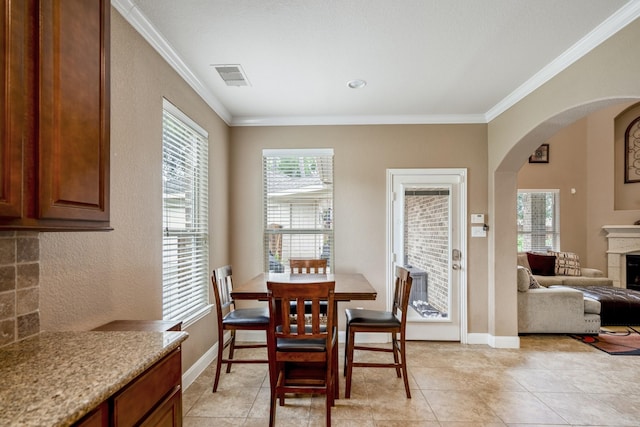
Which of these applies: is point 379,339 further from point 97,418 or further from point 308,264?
point 97,418

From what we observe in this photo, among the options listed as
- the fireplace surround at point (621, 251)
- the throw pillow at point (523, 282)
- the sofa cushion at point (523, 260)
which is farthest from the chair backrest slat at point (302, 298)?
the fireplace surround at point (621, 251)

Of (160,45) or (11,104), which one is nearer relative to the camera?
(11,104)

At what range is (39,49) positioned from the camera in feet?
3.48

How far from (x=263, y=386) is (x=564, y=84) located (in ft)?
11.5

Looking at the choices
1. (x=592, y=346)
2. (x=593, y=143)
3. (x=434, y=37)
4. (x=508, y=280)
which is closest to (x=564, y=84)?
(x=434, y=37)

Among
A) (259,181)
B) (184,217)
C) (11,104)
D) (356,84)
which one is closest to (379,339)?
(259,181)

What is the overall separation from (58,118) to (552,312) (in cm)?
500

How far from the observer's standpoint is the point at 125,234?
6.36 feet

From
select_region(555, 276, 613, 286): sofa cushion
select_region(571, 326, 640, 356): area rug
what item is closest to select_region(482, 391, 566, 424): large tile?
select_region(571, 326, 640, 356): area rug

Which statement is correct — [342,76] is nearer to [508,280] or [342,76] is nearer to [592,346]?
[508,280]

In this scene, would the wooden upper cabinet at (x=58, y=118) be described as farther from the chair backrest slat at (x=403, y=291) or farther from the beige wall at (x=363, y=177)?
the beige wall at (x=363, y=177)

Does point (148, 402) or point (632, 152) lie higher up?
point (632, 152)

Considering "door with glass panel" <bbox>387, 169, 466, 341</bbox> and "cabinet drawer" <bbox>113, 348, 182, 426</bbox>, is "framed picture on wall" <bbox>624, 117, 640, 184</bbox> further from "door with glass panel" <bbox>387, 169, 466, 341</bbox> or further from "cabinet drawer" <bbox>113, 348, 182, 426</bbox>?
"cabinet drawer" <bbox>113, 348, 182, 426</bbox>

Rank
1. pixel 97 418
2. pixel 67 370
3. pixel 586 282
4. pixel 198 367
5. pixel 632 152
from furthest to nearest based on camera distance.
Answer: pixel 632 152
pixel 586 282
pixel 198 367
pixel 67 370
pixel 97 418
